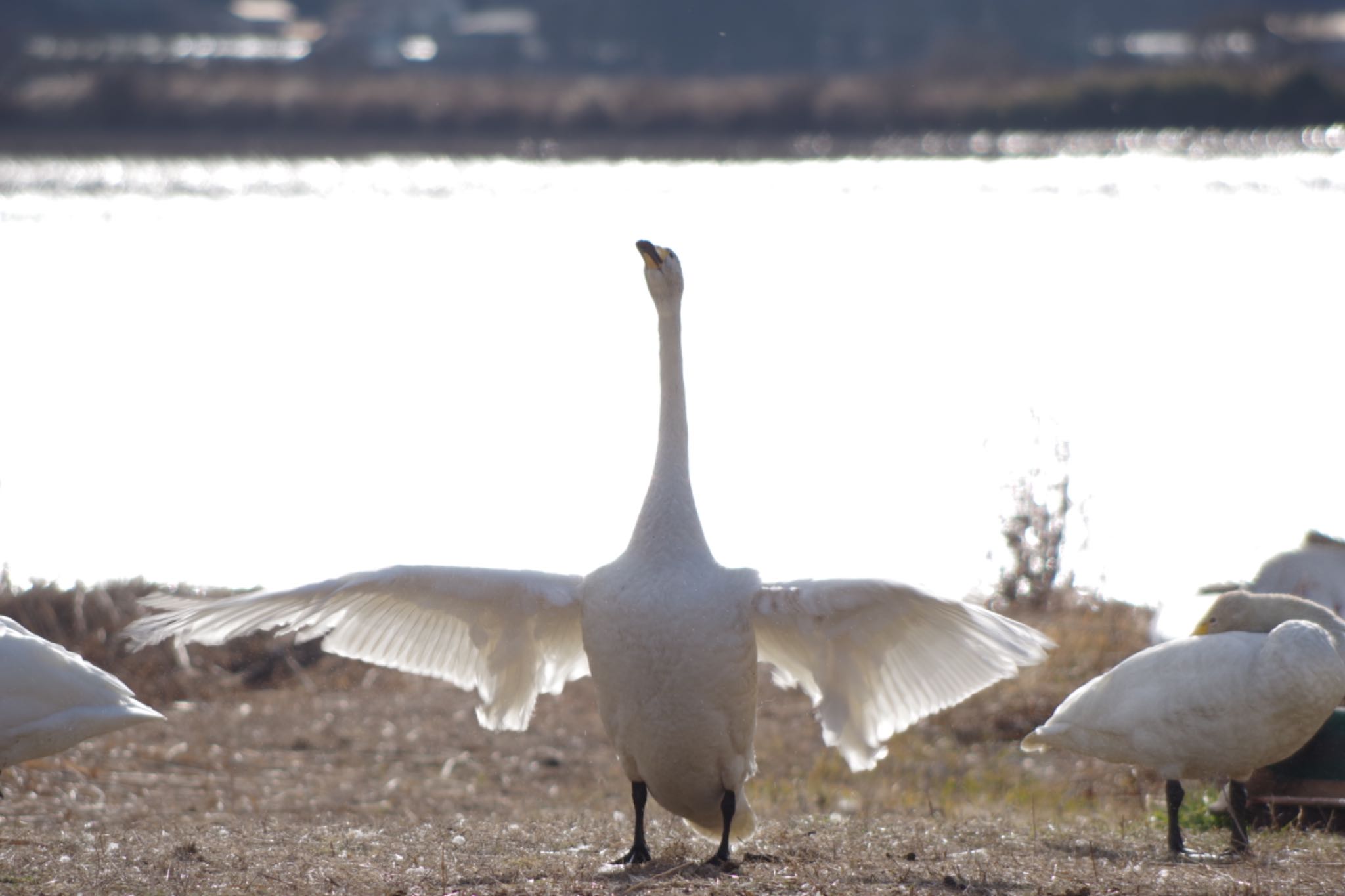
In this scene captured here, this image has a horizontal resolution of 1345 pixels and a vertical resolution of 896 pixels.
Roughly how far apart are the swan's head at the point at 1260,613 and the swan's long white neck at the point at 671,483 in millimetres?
2114

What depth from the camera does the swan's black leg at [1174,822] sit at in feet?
21.3

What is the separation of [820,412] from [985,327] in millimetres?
4441

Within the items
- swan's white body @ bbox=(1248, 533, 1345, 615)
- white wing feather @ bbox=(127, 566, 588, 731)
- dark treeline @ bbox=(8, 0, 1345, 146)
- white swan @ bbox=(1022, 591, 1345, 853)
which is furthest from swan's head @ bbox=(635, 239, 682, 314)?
dark treeline @ bbox=(8, 0, 1345, 146)

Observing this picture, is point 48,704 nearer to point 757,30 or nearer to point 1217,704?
point 1217,704

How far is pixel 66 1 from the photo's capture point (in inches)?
3034

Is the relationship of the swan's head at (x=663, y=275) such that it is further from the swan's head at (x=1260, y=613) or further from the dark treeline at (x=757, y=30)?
the dark treeline at (x=757, y=30)

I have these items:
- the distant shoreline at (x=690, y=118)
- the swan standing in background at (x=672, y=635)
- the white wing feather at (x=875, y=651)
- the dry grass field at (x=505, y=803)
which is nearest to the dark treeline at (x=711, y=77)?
the distant shoreline at (x=690, y=118)

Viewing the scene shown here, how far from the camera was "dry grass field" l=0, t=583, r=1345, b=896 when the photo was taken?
20.0ft

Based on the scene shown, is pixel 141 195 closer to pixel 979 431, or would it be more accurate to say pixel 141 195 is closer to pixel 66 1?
pixel 979 431

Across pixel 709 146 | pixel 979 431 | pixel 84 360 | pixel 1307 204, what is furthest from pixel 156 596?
pixel 709 146

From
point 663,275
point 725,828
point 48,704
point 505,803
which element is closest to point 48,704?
point 48,704

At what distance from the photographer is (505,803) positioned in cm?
867

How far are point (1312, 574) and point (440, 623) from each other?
14.9 feet

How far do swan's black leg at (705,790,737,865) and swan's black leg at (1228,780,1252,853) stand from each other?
184 cm
